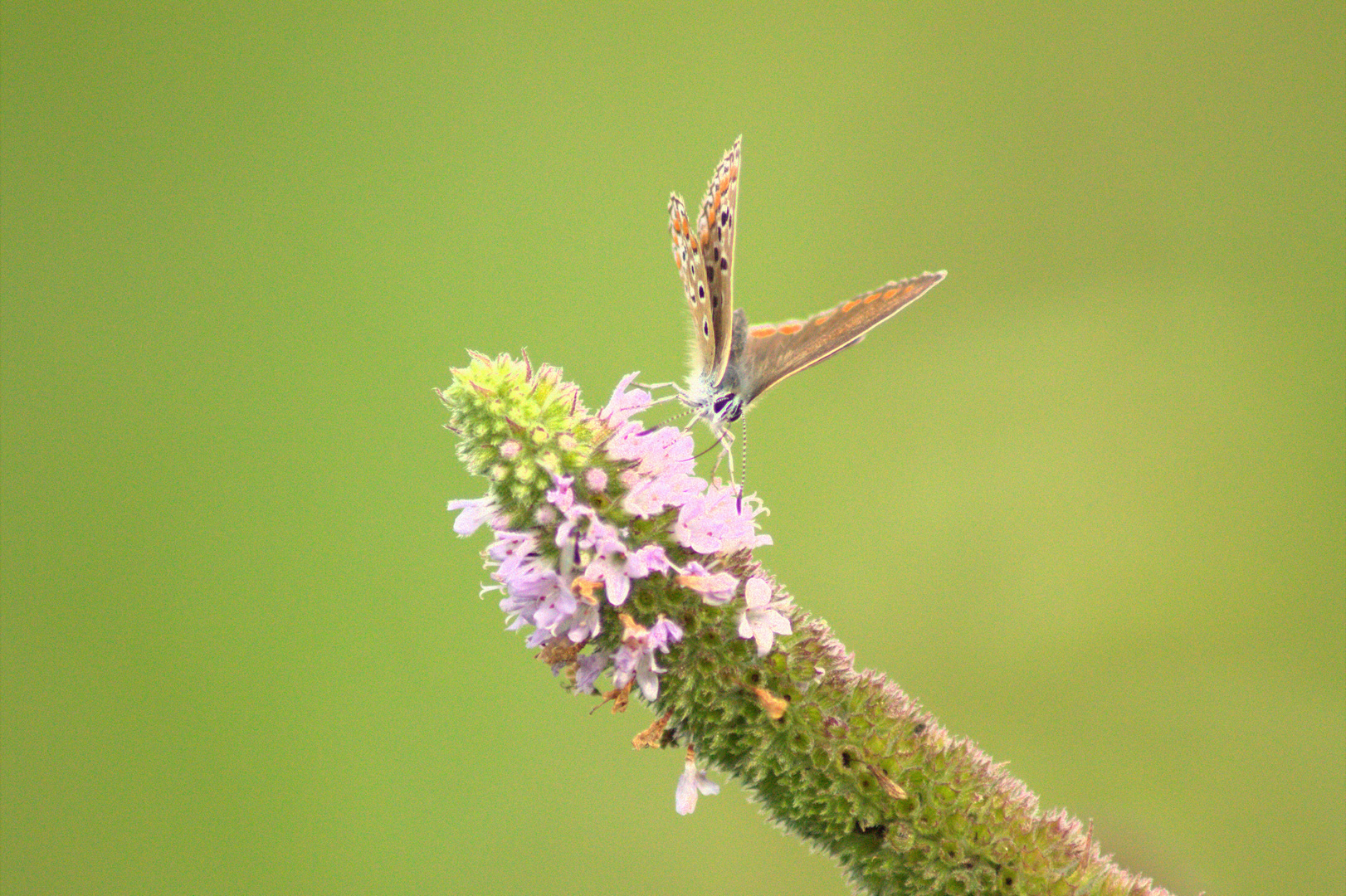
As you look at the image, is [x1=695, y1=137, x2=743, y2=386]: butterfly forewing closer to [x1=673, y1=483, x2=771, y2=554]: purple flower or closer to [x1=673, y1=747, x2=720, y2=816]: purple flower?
[x1=673, y1=483, x2=771, y2=554]: purple flower

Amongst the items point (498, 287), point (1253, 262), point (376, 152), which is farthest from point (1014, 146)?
point (376, 152)

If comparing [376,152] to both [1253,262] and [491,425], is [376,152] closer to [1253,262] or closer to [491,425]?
[491,425]

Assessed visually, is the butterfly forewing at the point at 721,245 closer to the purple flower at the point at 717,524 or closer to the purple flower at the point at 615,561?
the purple flower at the point at 717,524

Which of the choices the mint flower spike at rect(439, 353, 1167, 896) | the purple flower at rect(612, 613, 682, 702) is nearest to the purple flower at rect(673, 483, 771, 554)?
the mint flower spike at rect(439, 353, 1167, 896)

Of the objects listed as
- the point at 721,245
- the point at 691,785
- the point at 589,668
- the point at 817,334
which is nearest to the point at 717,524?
the point at 589,668

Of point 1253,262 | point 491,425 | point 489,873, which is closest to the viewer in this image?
point 491,425

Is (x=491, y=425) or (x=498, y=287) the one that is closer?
(x=491, y=425)

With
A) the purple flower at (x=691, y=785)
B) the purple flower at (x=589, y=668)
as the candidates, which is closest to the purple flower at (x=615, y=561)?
the purple flower at (x=589, y=668)

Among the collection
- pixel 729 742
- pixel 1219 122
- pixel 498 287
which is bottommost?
pixel 729 742
